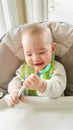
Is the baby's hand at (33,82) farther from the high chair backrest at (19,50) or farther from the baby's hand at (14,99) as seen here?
the high chair backrest at (19,50)

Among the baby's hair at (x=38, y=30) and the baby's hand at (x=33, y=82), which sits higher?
the baby's hair at (x=38, y=30)

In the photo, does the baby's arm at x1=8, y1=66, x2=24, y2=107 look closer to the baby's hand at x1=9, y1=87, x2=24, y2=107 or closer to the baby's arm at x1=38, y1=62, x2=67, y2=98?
the baby's hand at x1=9, y1=87, x2=24, y2=107

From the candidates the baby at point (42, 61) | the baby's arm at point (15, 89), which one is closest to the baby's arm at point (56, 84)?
the baby at point (42, 61)

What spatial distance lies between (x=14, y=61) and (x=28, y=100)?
0.75ft

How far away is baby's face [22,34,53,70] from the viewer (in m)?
0.81

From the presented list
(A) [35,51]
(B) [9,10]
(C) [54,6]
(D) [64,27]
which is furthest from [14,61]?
(C) [54,6]

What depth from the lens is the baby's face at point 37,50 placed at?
0.81 m

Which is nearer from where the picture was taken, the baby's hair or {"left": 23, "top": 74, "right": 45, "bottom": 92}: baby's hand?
{"left": 23, "top": 74, "right": 45, "bottom": 92}: baby's hand

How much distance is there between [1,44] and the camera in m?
0.95

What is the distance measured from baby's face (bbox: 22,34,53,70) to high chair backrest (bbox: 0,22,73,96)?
3.4 inches

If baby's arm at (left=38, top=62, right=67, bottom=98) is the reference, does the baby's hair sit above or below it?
above

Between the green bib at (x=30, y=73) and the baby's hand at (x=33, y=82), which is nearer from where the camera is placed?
the baby's hand at (x=33, y=82)

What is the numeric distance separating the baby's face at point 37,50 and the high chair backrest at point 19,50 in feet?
0.29

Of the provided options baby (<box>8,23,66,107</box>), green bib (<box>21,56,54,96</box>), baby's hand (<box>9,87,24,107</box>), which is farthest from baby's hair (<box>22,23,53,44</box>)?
baby's hand (<box>9,87,24,107</box>)
